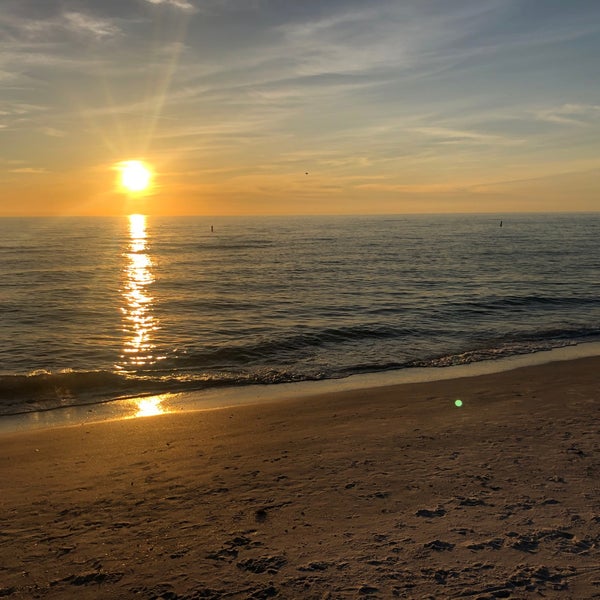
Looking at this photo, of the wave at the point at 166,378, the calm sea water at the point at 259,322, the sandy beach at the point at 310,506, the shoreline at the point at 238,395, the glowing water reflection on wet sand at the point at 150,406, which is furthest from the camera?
the calm sea water at the point at 259,322

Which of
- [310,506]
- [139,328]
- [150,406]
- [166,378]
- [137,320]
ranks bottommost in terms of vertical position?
[150,406]

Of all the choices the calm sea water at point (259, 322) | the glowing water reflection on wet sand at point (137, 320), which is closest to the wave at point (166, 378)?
the calm sea water at point (259, 322)

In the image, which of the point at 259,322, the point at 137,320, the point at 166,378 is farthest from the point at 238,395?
the point at 137,320

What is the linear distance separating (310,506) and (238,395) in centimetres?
729

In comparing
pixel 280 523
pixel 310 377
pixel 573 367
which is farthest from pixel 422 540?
pixel 573 367


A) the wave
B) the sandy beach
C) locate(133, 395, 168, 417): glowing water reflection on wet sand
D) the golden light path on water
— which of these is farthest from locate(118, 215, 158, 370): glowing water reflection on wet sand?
the sandy beach

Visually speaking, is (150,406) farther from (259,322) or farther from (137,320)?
(137,320)

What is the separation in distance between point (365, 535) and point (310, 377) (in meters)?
9.46

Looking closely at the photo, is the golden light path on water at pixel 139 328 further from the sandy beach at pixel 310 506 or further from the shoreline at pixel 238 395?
the sandy beach at pixel 310 506

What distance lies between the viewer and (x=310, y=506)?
7.09m

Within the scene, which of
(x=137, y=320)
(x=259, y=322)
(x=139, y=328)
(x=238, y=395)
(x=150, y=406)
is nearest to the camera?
(x=150, y=406)

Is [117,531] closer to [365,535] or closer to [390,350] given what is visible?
[365,535]

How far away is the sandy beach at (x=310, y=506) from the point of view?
18.1 feet

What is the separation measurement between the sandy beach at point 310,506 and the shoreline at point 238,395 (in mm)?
1247
